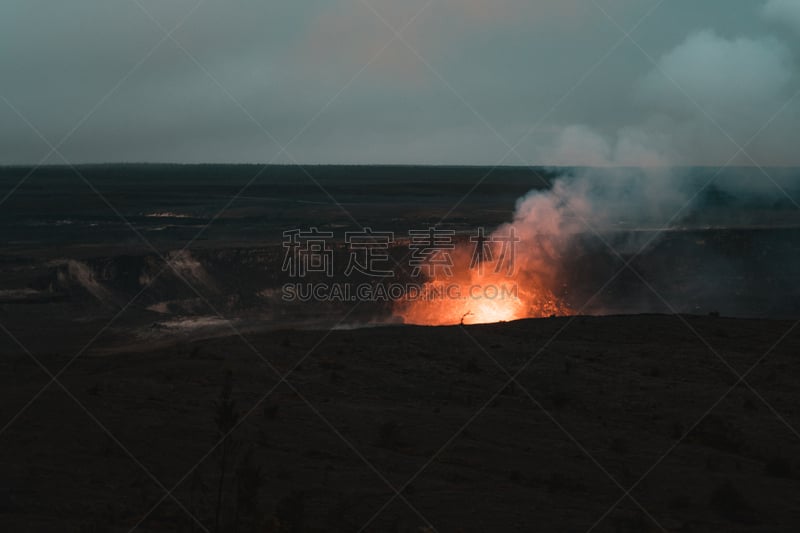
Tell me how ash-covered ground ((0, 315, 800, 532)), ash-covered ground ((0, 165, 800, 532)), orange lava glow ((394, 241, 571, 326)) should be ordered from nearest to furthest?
1. ash-covered ground ((0, 315, 800, 532))
2. ash-covered ground ((0, 165, 800, 532))
3. orange lava glow ((394, 241, 571, 326))

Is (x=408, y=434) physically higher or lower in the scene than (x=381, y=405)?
lower

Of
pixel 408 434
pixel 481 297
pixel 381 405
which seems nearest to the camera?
pixel 408 434

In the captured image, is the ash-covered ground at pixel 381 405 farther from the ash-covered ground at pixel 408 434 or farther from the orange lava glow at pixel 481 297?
the orange lava glow at pixel 481 297

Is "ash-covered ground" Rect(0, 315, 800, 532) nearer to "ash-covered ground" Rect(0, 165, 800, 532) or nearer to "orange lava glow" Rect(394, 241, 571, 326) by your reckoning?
"ash-covered ground" Rect(0, 165, 800, 532)

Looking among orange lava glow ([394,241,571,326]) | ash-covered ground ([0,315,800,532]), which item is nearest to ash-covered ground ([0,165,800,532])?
ash-covered ground ([0,315,800,532])

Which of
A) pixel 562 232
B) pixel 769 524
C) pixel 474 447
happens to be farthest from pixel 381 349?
pixel 562 232

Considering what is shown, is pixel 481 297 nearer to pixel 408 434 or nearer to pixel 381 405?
pixel 381 405

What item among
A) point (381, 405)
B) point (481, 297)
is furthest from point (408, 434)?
point (481, 297)

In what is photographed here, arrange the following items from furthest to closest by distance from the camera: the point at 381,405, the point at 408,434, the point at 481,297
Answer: the point at 481,297 < the point at 381,405 < the point at 408,434

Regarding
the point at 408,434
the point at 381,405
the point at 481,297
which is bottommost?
the point at 408,434
